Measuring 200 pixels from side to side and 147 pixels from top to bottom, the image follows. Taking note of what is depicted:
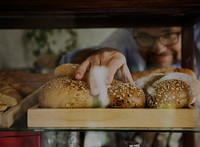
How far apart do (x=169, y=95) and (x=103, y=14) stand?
0.69 ft

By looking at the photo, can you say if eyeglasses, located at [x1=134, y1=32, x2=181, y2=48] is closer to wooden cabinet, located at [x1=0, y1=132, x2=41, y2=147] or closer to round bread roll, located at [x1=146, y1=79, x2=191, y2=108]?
round bread roll, located at [x1=146, y1=79, x2=191, y2=108]

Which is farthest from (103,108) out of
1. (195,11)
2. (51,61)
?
(195,11)

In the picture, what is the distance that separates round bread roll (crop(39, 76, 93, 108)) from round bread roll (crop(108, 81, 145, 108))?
44mm

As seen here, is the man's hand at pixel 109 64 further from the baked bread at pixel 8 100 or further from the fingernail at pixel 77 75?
the baked bread at pixel 8 100

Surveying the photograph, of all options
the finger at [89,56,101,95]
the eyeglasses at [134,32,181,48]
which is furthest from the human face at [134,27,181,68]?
the finger at [89,56,101,95]

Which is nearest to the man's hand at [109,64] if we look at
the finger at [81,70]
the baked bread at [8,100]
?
the finger at [81,70]

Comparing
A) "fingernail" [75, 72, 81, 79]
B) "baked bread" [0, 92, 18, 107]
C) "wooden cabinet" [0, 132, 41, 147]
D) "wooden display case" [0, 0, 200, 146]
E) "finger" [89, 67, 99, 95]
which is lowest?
"wooden cabinet" [0, 132, 41, 147]

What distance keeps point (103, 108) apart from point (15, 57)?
222mm

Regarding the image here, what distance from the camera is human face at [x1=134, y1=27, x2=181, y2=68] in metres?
0.75

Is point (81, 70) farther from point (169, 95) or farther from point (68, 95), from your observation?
point (169, 95)

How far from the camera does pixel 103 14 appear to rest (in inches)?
27.0

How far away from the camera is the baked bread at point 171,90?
27.1 inches

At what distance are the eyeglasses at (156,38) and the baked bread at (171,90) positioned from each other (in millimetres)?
71

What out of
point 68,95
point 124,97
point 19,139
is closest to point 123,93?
point 124,97
